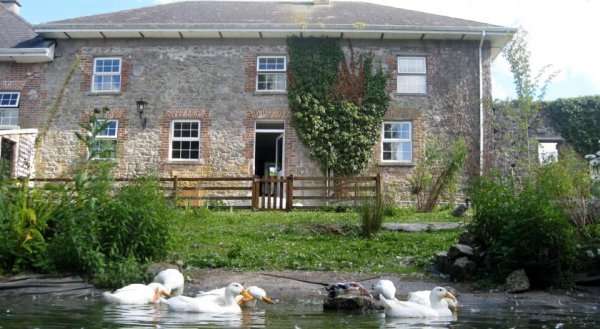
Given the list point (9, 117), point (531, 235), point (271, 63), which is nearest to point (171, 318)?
point (531, 235)

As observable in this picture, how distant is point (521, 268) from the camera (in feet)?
28.4

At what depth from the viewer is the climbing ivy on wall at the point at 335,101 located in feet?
66.8

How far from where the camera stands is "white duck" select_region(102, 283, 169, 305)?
7.06 meters

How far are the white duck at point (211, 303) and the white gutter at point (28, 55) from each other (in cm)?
1656

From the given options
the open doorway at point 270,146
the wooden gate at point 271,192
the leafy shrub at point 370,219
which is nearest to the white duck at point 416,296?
the leafy shrub at point 370,219

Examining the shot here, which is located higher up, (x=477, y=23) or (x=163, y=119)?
(x=477, y=23)

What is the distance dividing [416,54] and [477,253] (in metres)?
13.1

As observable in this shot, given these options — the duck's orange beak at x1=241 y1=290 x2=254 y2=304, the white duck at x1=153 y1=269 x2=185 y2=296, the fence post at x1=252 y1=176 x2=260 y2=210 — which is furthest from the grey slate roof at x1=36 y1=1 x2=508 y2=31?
the duck's orange beak at x1=241 y1=290 x2=254 y2=304

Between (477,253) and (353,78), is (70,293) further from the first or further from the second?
(353,78)

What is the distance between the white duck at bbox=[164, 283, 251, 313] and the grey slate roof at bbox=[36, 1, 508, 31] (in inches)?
587

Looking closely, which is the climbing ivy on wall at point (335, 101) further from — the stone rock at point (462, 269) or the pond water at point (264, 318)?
the pond water at point (264, 318)

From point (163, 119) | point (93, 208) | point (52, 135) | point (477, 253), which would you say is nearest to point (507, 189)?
point (477, 253)

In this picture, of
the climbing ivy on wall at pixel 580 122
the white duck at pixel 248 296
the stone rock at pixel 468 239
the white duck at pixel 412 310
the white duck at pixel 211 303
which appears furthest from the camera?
the climbing ivy on wall at pixel 580 122

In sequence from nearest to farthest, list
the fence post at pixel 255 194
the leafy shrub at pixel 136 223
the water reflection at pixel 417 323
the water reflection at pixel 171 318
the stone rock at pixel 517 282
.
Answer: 1. the water reflection at pixel 171 318
2. the water reflection at pixel 417 323
3. the stone rock at pixel 517 282
4. the leafy shrub at pixel 136 223
5. the fence post at pixel 255 194
